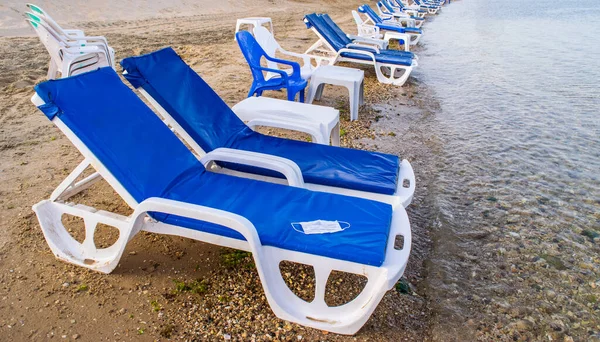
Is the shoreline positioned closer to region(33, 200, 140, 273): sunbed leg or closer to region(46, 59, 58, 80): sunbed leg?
region(33, 200, 140, 273): sunbed leg

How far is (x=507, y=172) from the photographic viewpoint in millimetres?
4812

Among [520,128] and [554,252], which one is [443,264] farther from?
[520,128]

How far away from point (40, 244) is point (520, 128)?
19.2ft

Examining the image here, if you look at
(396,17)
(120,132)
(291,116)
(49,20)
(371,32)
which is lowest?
(396,17)

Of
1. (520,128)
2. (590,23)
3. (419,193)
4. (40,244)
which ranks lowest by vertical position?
(590,23)

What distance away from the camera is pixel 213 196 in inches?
111

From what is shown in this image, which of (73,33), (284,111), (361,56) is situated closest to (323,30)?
(361,56)

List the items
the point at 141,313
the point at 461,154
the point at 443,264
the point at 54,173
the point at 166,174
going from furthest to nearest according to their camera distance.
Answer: the point at 461,154, the point at 54,173, the point at 443,264, the point at 166,174, the point at 141,313

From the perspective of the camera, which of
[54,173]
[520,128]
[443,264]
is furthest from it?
[520,128]

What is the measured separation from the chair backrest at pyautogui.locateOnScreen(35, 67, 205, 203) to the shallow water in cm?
191

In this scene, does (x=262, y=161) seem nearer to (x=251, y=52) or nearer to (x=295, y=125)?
(x=295, y=125)

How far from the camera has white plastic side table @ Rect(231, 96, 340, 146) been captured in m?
3.99

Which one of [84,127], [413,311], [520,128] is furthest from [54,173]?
[520,128]

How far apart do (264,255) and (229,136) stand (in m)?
1.66
